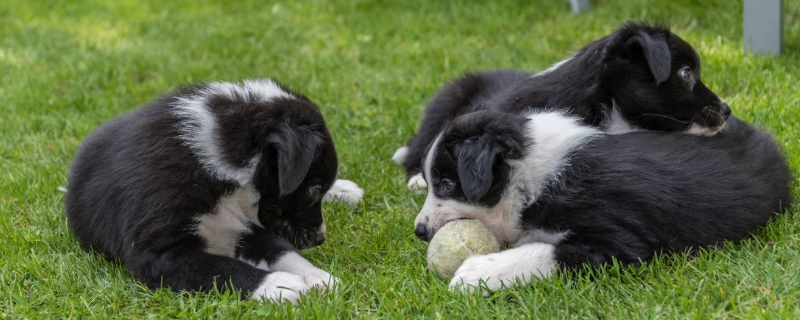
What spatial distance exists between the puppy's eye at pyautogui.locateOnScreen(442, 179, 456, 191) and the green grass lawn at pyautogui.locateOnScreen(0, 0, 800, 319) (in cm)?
33

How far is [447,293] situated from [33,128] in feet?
14.1

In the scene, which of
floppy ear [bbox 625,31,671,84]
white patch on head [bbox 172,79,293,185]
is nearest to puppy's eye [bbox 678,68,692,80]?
floppy ear [bbox 625,31,671,84]

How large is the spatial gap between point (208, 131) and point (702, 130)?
2.59 metres

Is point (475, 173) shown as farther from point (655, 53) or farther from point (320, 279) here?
point (655, 53)

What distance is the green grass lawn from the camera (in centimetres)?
340

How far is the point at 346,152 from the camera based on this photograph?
18.7 feet

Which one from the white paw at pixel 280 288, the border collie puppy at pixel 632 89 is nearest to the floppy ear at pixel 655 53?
the border collie puppy at pixel 632 89

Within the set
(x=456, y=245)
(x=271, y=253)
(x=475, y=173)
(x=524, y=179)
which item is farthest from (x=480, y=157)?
(x=271, y=253)

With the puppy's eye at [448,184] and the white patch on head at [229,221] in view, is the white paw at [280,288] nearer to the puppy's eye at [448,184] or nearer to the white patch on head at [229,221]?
the white patch on head at [229,221]

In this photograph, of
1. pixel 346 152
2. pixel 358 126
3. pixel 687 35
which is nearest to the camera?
pixel 346 152

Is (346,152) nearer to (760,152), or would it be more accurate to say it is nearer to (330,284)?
(330,284)

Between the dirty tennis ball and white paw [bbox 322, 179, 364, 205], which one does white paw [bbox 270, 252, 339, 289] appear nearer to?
the dirty tennis ball

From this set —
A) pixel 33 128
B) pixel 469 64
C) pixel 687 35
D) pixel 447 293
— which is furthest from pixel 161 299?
pixel 687 35

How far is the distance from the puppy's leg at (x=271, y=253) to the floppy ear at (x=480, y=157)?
30.7 inches
